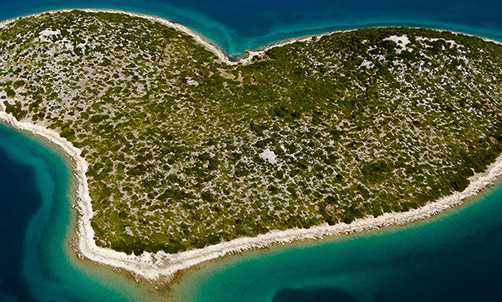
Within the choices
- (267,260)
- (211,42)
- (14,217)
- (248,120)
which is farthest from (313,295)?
(211,42)

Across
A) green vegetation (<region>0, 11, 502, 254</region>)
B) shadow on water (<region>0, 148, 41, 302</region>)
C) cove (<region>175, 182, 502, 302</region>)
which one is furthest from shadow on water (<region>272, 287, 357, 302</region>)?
shadow on water (<region>0, 148, 41, 302</region>)

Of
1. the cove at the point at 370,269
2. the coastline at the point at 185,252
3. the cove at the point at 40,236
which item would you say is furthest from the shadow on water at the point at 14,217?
the cove at the point at 370,269

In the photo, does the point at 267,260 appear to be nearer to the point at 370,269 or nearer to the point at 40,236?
the point at 370,269

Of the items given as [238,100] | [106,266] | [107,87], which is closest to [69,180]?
[106,266]

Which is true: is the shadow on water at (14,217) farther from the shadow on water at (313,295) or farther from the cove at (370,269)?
the shadow on water at (313,295)

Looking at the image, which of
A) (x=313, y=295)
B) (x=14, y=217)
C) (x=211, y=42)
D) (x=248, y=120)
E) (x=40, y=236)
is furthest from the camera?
(x=211, y=42)

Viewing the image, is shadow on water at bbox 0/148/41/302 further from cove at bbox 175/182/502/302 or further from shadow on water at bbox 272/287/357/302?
shadow on water at bbox 272/287/357/302

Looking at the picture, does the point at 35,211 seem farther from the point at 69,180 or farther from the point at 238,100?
the point at 238,100
